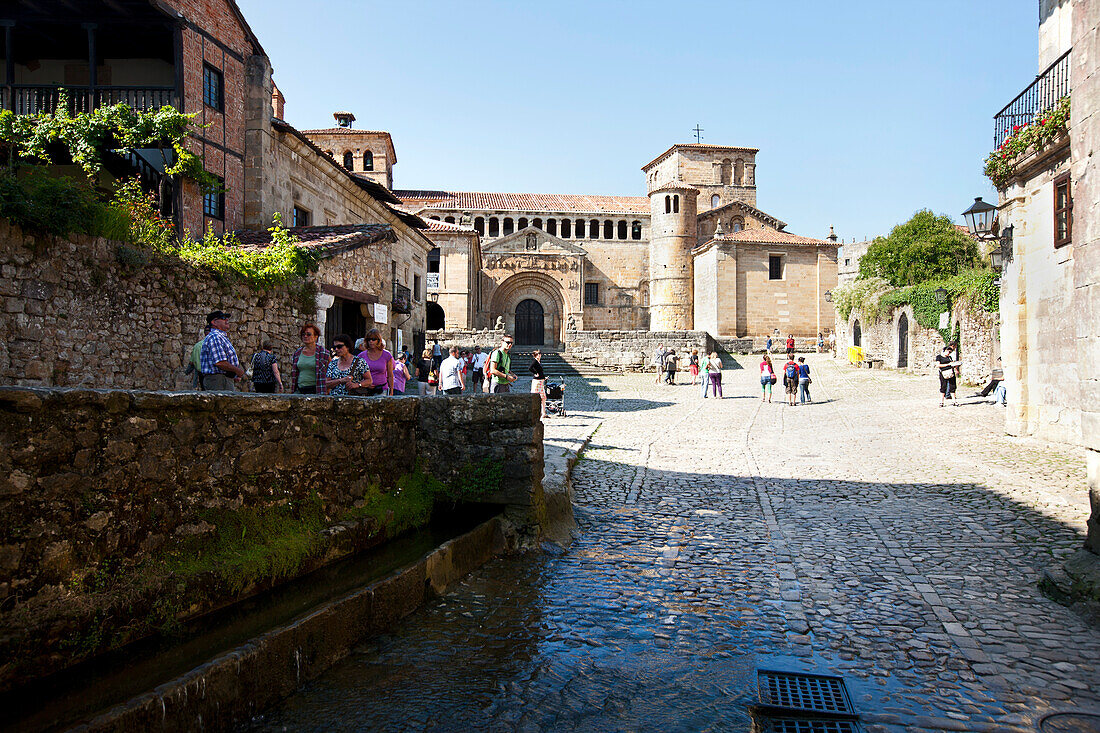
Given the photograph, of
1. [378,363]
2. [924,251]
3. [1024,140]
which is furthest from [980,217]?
[924,251]

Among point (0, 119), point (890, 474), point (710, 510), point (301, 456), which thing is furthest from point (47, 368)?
point (890, 474)

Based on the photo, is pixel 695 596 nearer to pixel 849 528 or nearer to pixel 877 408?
pixel 849 528

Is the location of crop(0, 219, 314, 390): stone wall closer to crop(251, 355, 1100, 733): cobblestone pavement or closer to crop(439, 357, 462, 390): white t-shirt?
crop(439, 357, 462, 390): white t-shirt

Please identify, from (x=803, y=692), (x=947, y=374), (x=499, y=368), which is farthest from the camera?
(x=947, y=374)

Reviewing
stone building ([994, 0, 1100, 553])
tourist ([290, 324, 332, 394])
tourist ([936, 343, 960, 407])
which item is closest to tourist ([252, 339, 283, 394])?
tourist ([290, 324, 332, 394])

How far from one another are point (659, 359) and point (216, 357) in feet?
79.4

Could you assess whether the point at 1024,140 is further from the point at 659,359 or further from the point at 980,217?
the point at 659,359

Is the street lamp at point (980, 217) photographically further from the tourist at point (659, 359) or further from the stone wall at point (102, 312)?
the tourist at point (659, 359)

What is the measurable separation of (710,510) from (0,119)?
13.0 m

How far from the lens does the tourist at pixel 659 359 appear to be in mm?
28781

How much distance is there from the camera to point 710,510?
23.7 feet

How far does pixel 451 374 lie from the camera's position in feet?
43.6

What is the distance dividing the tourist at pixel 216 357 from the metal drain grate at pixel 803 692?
218 inches

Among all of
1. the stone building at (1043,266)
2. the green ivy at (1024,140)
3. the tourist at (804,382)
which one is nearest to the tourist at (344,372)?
the stone building at (1043,266)
